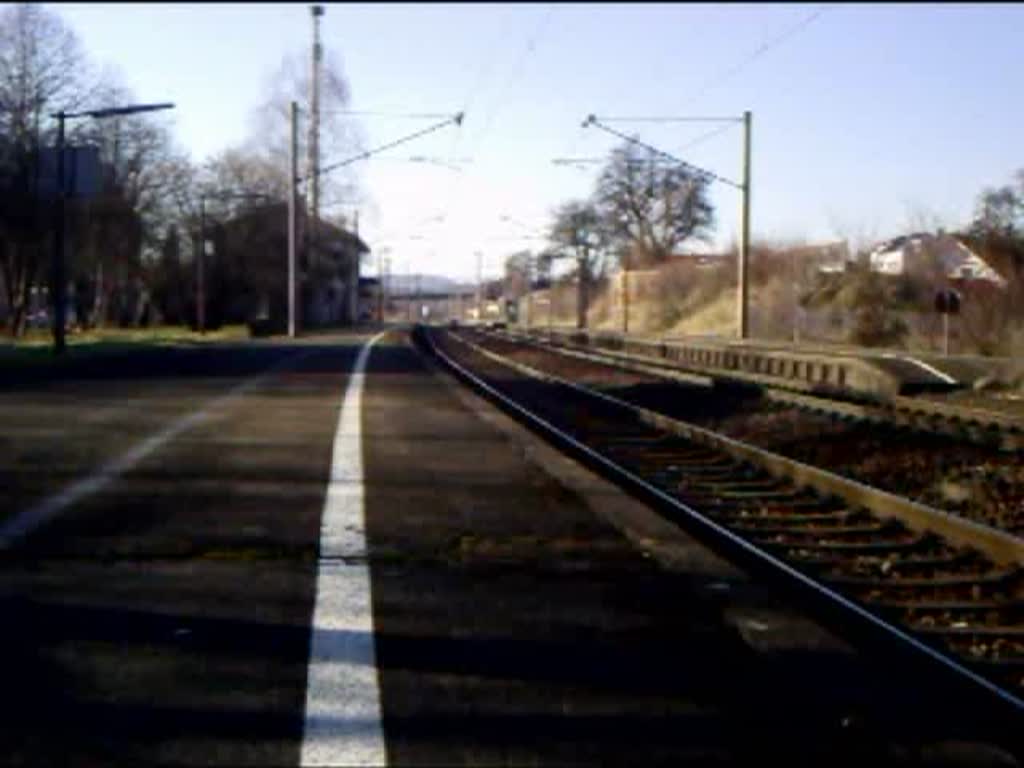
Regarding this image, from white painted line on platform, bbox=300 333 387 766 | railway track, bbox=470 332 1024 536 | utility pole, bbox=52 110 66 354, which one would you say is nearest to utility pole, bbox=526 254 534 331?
utility pole, bbox=52 110 66 354

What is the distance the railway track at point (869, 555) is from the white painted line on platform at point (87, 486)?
15.3 feet

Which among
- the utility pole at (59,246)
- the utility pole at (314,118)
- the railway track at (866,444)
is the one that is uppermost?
the utility pole at (314,118)

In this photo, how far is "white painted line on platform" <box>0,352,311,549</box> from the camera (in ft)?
36.2

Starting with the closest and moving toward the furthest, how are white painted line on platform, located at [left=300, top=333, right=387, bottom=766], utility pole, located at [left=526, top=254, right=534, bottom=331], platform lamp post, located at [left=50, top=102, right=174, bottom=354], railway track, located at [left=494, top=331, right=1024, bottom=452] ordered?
white painted line on platform, located at [left=300, top=333, right=387, bottom=766] < railway track, located at [left=494, top=331, right=1024, bottom=452] < platform lamp post, located at [left=50, top=102, right=174, bottom=354] < utility pole, located at [left=526, top=254, right=534, bottom=331]

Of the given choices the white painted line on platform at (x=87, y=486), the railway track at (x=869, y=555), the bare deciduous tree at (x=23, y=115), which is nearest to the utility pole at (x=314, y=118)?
the bare deciduous tree at (x=23, y=115)

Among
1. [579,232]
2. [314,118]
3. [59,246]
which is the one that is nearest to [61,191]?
[59,246]

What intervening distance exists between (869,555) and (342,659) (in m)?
5.01

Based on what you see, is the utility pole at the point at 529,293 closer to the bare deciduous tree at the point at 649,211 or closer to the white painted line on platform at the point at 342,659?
the bare deciduous tree at the point at 649,211

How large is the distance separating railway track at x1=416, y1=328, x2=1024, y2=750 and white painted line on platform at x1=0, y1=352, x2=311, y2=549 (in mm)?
4669

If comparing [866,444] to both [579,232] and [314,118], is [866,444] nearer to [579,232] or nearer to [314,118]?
[314,118]

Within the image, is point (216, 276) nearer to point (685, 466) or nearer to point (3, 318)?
point (3, 318)

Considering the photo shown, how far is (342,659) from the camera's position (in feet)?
23.3

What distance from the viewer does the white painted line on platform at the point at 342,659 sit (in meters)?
5.77

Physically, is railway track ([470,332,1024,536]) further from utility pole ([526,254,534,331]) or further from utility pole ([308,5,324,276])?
utility pole ([526,254,534,331])
